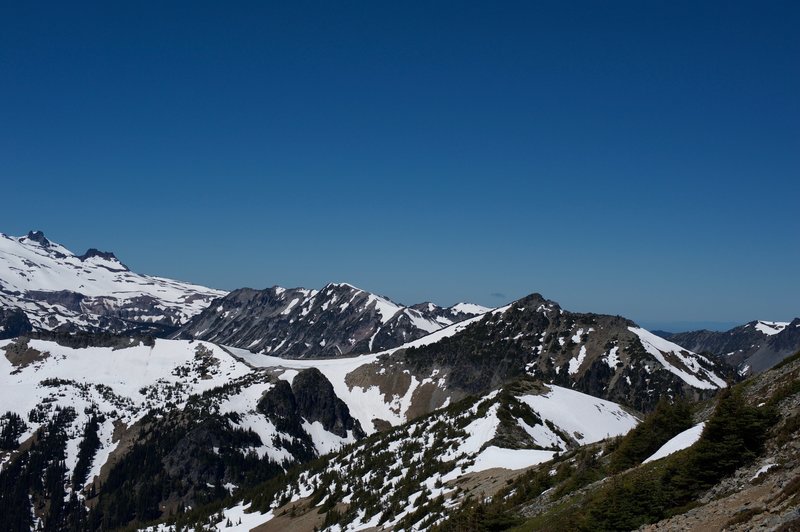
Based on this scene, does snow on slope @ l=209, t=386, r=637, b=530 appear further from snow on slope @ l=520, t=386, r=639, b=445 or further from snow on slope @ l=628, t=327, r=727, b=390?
snow on slope @ l=628, t=327, r=727, b=390

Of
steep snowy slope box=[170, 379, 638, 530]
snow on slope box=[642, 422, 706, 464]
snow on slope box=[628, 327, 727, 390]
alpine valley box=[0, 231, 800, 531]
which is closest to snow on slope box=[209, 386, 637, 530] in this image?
steep snowy slope box=[170, 379, 638, 530]

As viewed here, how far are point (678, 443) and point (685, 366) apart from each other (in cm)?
17359

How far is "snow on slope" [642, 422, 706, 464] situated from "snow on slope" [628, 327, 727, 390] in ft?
510

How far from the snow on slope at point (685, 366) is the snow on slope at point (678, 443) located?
155m

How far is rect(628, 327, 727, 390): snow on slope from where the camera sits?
6895 inches

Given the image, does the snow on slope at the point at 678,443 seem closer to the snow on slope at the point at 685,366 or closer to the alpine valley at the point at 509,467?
the alpine valley at the point at 509,467

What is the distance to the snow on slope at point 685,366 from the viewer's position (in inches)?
6895

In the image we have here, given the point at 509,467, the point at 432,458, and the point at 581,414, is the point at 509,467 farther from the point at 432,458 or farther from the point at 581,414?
the point at 581,414

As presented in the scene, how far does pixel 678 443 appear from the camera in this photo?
1278 inches

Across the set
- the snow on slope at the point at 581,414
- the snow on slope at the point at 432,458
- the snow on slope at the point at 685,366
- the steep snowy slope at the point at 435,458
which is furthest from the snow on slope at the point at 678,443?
the snow on slope at the point at 685,366

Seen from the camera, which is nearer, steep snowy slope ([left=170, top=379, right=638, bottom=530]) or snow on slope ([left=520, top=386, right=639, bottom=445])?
steep snowy slope ([left=170, top=379, right=638, bottom=530])

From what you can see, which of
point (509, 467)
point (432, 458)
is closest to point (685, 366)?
point (432, 458)

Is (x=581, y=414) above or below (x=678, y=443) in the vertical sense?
below

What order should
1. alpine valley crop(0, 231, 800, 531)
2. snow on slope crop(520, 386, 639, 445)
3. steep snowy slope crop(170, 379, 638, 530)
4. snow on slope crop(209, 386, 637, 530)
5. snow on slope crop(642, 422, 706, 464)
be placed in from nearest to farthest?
alpine valley crop(0, 231, 800, 531)
snow on slope crop(642, 422, 706, 464)
steep snowy slope crop(170, 379, 638, 530)
snow on slope crop(209, 386, 637, 530)
snow on slope crop(520, 386, 639, 445)
